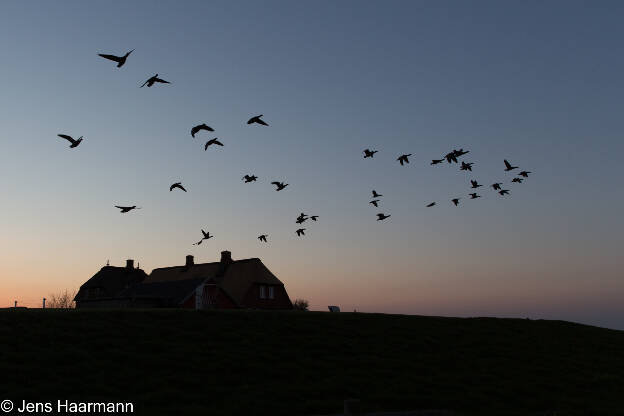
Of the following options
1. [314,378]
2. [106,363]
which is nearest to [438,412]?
[314,378]

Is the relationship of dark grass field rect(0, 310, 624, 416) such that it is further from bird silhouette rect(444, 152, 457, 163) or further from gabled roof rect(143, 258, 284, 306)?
gabled roof rect(143, 258, 284, 306)

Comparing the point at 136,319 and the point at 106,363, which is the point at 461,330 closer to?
the point at 136,319

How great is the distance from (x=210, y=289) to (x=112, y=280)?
90.5 feet

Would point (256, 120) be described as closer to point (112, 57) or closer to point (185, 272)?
point (112, 57)

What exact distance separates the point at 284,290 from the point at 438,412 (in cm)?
5978

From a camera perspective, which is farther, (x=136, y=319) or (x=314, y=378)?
(x=136, y=319)

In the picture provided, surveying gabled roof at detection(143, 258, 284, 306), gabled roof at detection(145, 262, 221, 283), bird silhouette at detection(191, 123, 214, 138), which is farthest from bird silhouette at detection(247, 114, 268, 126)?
gabled roof at detection(145, 262, 221, 283)

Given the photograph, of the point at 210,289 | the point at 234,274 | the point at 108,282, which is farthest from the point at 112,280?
the point at 210,289

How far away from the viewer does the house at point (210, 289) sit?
6850 cm

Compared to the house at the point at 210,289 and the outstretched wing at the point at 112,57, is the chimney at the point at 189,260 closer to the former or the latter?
the house at the point at 210,289

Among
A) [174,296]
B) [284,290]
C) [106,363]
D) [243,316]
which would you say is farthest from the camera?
[284,290]

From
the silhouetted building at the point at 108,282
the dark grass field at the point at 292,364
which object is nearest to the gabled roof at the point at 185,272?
the silhouetted building at the point at 108,282

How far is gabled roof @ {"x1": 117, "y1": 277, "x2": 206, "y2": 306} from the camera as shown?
67750mm

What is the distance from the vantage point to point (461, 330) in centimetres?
4209
